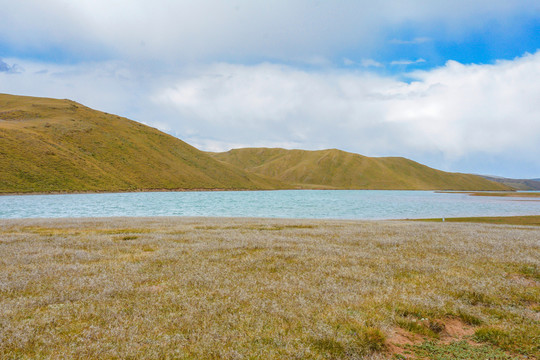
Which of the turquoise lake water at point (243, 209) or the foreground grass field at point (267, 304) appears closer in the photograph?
the foreground grass field at point (267, 304)

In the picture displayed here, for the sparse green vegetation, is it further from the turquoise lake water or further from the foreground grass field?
the turquoise lake water

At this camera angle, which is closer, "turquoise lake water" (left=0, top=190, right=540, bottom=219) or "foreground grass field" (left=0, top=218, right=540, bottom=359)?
"foreground grass field" (left=0, top=218, right=540, bottom=359)

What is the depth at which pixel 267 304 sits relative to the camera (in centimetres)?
1022

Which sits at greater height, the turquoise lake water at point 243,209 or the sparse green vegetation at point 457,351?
the sparse green vegetation at point 457,351

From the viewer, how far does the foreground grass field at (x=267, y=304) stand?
766 centimetres

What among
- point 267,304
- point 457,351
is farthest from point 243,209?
point 457,351

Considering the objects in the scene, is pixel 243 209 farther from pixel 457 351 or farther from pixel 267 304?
pixel 457 351

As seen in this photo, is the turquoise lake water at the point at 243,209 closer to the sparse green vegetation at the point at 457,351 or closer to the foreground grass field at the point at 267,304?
the foreground grass field at the point at 267,304

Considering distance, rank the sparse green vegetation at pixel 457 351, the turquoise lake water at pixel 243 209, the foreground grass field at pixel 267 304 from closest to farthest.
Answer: the sparse green vegetation at pixel 457 351 → the foreground grass field at pixel 267 304 → the turquoise lake water at pixel 243 209

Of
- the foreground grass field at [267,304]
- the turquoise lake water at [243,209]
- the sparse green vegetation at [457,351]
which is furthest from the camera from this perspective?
the turquoise lake water at [243,209]

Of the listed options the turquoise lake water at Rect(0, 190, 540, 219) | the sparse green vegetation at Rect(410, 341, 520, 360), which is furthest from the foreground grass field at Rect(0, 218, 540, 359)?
the turquoise lake water at Rect(0, 190, 540, 219)

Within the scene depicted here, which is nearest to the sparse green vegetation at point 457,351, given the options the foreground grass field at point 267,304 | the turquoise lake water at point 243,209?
the foreground grass field at point 267,304

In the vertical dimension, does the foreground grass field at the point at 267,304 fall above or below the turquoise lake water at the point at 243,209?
above

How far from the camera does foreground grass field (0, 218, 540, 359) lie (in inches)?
302
